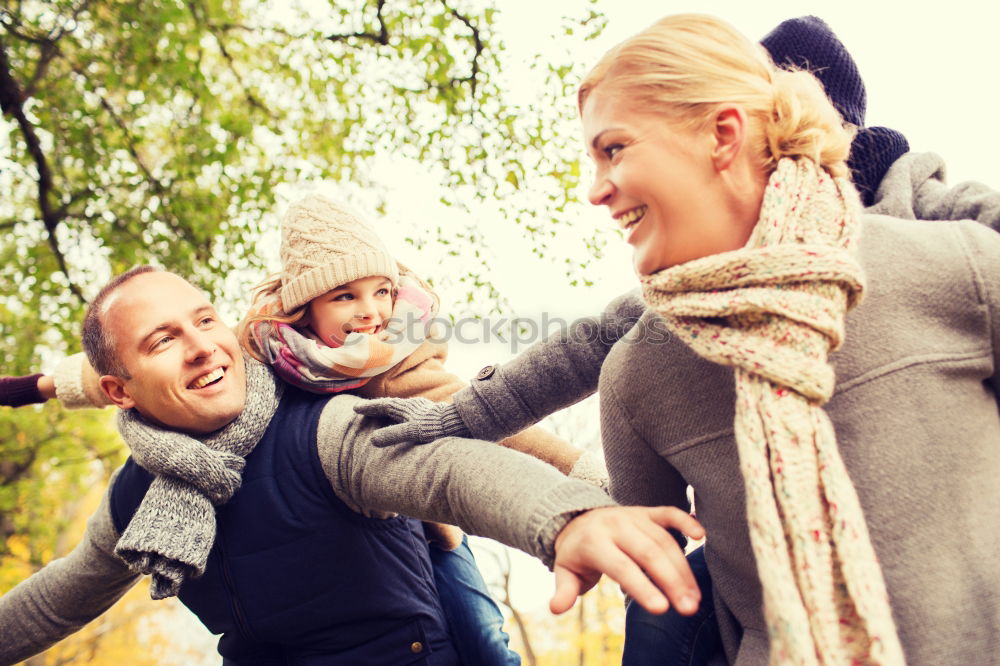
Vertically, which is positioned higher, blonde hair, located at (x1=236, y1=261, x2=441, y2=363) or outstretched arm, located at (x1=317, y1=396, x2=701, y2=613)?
blonde hair, located at (x1=236, y1=261, x2=441, y2=363)

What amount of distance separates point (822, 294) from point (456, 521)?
906 mm

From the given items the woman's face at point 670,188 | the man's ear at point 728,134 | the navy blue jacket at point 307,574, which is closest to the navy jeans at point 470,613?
the navy blue jacket at point 307,574

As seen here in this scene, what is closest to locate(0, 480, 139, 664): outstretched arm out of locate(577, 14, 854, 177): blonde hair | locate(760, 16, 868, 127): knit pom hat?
locate(577, 14, 854, 177): blonde hair

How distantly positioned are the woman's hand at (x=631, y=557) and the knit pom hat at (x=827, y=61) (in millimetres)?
1272

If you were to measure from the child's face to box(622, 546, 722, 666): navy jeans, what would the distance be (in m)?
1.22

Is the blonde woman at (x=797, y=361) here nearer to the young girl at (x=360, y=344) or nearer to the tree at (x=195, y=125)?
the young girl at (x=360, y=344)

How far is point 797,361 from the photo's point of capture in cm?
109

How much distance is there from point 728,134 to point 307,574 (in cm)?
158

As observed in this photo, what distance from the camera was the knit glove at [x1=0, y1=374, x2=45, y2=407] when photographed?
2.54 metres

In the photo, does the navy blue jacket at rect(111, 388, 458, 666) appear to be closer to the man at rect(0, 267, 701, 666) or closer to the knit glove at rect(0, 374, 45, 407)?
the man at rect(0, 267, 701, 666)

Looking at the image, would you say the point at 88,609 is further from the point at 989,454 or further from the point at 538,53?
the point at 538,53

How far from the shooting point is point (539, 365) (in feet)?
5.29

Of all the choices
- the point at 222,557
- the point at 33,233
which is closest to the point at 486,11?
the point at 33,233
